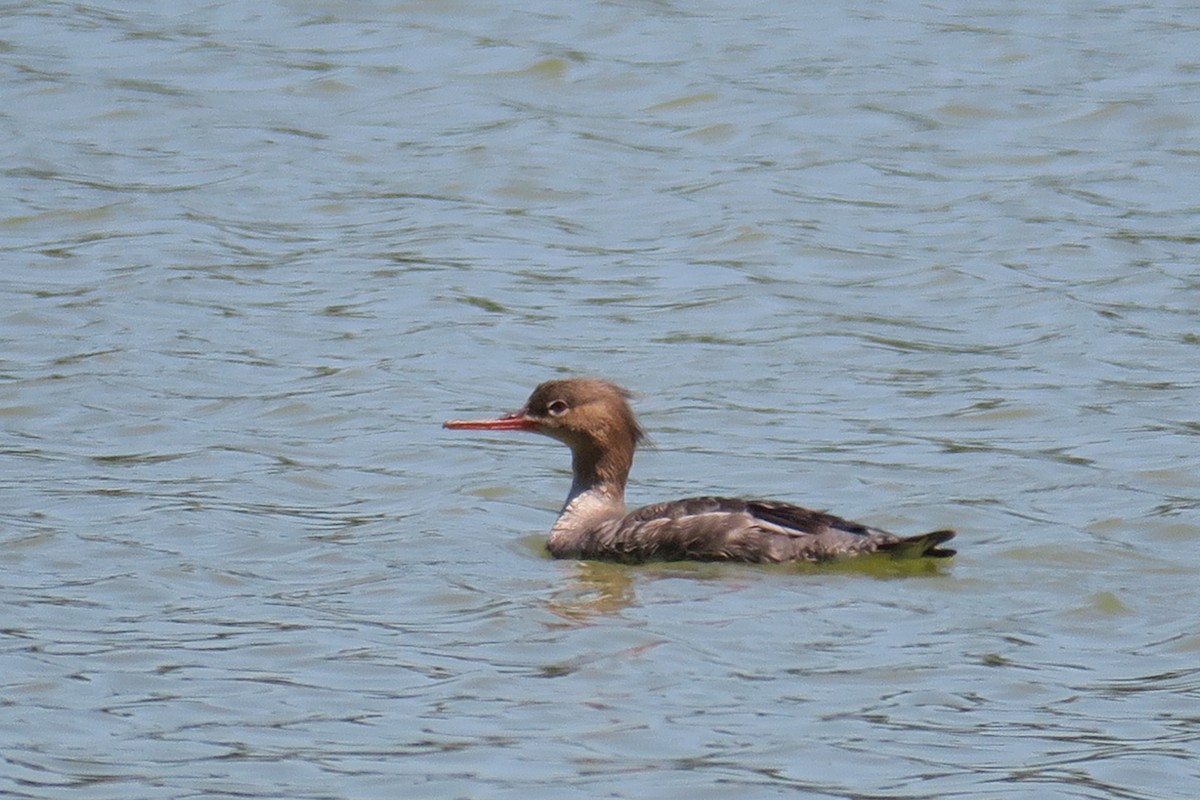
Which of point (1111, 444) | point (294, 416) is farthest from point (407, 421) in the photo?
point (1111, 444)

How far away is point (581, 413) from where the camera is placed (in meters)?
11.4

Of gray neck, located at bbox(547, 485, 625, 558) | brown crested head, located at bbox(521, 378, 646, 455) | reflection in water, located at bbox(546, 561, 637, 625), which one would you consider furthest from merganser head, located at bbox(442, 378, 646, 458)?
reflection in water, located at bbox(546, 561, 637, 625)

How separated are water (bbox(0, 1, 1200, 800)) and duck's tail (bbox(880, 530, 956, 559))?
0.11 meters

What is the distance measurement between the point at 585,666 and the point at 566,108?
36.4ft

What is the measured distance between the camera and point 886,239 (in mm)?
16375

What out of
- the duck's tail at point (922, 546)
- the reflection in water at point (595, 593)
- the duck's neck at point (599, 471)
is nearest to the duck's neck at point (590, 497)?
the duck's neck at point (599, 471)

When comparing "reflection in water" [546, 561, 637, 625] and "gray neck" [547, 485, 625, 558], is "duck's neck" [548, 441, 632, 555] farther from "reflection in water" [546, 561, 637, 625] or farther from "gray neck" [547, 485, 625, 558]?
"reflection in water" [546, 561, 637, 625]

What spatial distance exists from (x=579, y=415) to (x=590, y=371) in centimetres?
255

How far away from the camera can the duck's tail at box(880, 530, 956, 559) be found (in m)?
9.81

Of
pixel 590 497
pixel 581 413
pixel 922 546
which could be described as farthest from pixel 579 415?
pixel 922 546

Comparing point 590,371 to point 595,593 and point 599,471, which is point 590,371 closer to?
point 599,471

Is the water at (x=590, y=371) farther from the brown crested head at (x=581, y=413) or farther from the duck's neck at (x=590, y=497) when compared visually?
the brown crested head at (x=581, y=413)

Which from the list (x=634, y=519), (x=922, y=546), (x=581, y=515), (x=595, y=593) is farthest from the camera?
(x=581, y=515)

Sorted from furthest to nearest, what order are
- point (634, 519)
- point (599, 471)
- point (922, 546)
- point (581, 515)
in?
point (599, 471) < point (581, 515) < point (634, 519) < point (922, 546)
